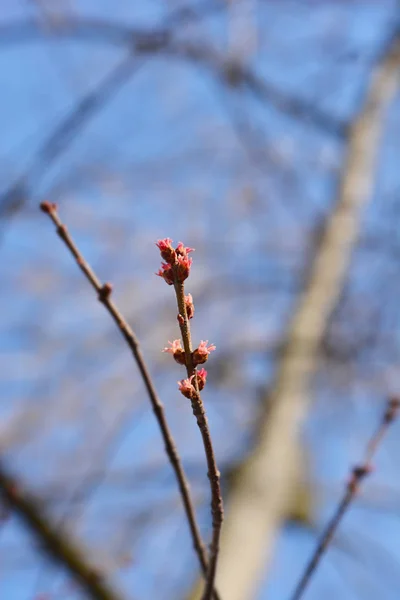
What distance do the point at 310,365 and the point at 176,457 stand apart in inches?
107

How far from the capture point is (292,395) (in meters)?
3.34

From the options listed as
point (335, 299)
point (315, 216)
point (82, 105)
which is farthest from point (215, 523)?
point (315, 216)

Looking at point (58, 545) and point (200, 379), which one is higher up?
point (58, 545)

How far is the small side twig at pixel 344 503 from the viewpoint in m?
0.97

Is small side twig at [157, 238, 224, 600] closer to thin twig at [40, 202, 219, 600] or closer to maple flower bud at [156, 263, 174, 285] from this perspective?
maple flower bud at [156, 263, 174, 285]

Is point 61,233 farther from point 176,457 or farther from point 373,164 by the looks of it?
point 373,164

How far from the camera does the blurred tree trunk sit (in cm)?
246

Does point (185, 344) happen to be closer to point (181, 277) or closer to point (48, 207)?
point (181, 277)

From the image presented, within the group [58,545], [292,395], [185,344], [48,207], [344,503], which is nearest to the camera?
[185,344]

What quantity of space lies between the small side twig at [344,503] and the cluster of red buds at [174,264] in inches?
23.8

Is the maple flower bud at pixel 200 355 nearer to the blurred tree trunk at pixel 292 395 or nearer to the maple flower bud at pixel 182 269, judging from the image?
the maple flower bud at pixel 182 269

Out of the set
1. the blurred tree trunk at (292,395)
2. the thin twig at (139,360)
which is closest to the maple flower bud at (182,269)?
the thin twig at (139,360)

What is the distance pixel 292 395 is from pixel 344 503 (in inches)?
93.2

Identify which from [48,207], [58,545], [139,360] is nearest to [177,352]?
[139,360]
